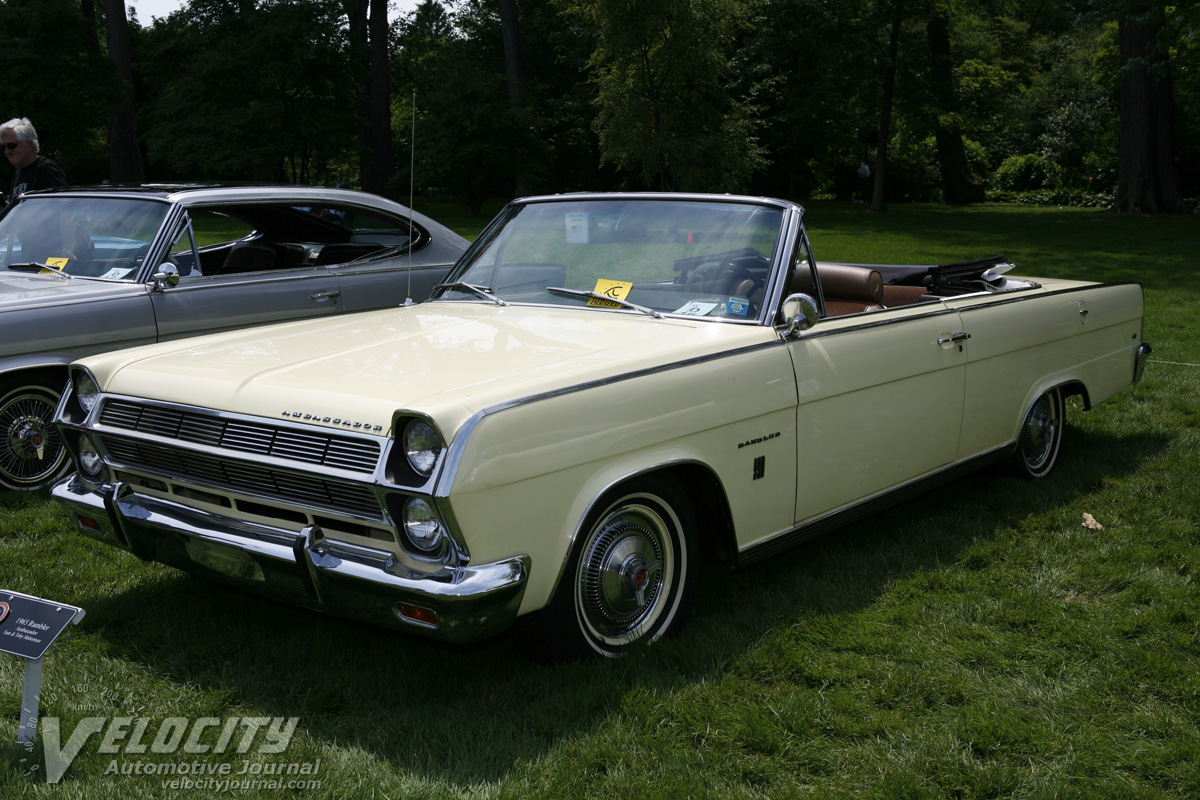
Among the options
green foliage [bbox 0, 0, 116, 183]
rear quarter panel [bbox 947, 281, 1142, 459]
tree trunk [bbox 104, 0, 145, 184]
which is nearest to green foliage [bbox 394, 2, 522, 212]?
green foliage [bbox 0, 0, 116, 183]

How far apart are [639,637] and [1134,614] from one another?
1919 mm

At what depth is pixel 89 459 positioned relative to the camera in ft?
12.6

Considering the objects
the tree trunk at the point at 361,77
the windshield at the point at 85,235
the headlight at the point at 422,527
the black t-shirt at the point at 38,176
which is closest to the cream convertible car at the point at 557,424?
A: the headlight at the point at 422,527

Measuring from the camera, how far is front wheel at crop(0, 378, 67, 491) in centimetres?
546

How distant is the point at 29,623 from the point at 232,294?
3.58 meters

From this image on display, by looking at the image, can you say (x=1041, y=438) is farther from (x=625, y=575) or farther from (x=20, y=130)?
(x=20, y=130)

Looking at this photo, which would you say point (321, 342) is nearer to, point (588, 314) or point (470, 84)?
point (588, 314)

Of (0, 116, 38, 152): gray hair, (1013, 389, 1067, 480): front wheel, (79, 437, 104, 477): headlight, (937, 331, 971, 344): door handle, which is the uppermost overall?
(0, 116, 38, 152): gray hair

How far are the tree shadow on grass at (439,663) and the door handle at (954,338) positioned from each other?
2.93 feet

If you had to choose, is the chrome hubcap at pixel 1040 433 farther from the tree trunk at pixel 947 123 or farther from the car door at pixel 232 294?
the tree trunk at pixel 947 123

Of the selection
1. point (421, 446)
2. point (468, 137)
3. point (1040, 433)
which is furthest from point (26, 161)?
point (468, 137)

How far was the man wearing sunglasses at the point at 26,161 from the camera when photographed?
25.3ft

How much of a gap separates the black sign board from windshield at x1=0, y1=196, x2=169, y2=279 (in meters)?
3.36

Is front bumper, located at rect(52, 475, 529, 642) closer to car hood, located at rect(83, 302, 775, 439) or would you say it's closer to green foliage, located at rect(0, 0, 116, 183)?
car hood, located at rect(83, 302, 775, 439)
